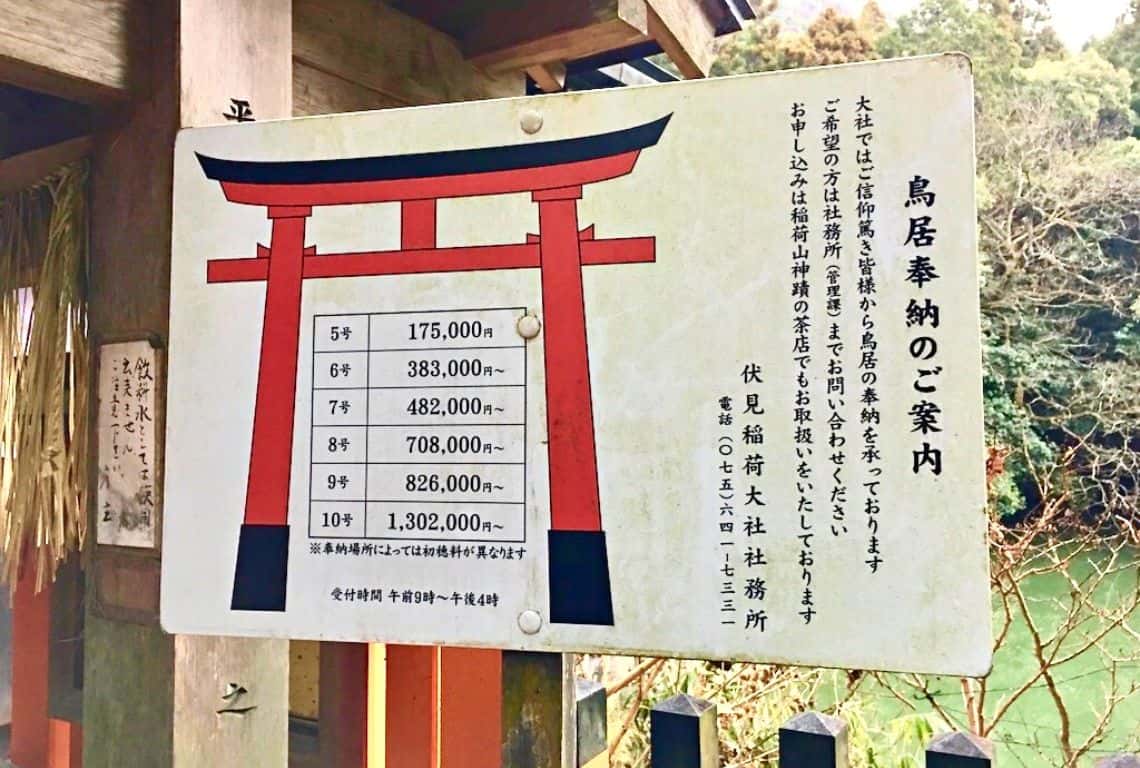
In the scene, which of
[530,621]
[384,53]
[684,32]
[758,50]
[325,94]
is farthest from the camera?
[758,50]

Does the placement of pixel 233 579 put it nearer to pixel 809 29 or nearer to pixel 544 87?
pixel 544 87

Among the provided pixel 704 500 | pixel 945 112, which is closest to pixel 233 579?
pixel 704 500

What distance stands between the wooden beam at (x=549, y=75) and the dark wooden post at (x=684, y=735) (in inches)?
56.3

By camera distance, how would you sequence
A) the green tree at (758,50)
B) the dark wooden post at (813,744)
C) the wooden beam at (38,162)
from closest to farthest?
the dark wooden post at (813,744), the wooden beam at (38,162), the green tree at (758,50)

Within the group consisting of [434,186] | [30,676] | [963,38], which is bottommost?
[30,676]

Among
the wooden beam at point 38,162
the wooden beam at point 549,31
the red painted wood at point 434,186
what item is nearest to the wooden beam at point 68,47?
the wooden beam at point 38,162

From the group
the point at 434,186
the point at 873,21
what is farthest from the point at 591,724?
the point at 873,21

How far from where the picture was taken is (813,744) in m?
1.15

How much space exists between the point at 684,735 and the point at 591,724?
0.26m

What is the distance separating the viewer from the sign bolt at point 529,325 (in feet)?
3.30

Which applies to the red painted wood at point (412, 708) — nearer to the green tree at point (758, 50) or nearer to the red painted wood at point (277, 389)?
the red painted wood at point (277, 389)

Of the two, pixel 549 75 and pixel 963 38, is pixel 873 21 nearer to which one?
pixel 963 38

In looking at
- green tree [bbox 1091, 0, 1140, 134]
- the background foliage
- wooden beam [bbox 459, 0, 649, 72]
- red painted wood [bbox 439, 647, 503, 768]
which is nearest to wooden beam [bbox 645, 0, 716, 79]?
wooden beam [bbox 459, 0, 649, 72]

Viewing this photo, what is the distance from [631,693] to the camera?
3.56 meters
